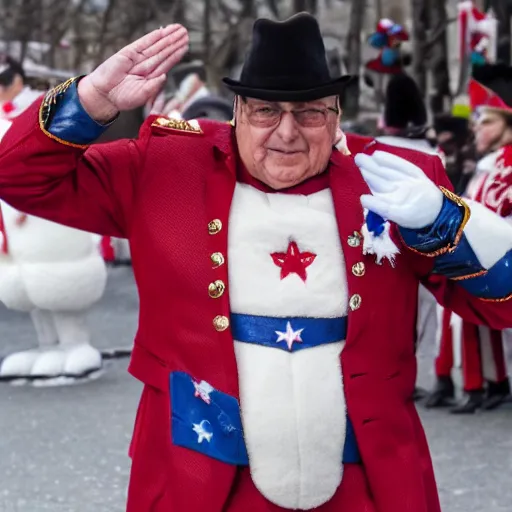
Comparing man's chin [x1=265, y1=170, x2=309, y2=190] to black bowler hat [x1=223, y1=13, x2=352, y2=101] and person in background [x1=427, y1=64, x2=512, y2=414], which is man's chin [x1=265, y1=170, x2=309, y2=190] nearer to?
black bowler hat [x1=223, y1=13, x2=352, y2=101]

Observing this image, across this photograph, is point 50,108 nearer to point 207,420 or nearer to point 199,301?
point 199,301

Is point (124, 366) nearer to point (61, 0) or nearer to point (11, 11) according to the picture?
point (11, 11)

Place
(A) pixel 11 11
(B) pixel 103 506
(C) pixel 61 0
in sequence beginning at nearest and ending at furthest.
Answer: (B) pixel 103 506 → (A) pixel 11 11 → (C) pixel 61 0

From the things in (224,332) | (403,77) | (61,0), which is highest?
(224,332)

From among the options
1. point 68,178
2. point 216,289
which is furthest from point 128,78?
point 216,289

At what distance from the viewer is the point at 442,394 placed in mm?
7383

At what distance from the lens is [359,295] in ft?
9.96

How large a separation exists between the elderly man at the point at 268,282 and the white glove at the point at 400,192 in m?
0.09

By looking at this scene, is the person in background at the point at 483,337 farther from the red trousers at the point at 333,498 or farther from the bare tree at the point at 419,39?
the bare tree at the point at 419,39

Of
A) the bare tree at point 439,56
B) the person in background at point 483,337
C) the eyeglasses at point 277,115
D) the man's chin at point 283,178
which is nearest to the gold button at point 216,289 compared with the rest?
the man's chin at point 283,178

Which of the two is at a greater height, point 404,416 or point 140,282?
point 140,282

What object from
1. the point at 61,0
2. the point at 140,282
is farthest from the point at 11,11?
the point at 140,282

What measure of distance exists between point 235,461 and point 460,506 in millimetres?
2696

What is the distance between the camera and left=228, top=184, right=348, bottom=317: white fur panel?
3023 mm
